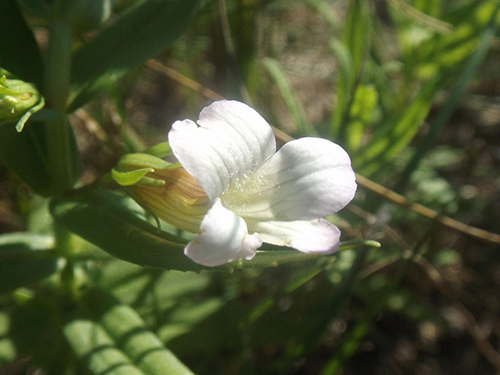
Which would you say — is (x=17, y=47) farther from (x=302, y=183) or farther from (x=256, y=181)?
(x=302, y=183)

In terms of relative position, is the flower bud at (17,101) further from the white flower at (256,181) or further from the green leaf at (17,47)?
the white flower at (256,181)

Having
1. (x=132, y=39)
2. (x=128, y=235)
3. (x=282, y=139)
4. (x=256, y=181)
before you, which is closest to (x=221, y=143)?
(x=256, y=181)

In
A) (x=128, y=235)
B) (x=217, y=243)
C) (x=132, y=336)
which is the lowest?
(x=132, y=336)

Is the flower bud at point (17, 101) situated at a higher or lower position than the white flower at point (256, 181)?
higher

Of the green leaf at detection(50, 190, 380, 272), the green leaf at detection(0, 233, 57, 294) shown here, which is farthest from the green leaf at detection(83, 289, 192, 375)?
the green leaf at detection(50, 190, 380, 272)

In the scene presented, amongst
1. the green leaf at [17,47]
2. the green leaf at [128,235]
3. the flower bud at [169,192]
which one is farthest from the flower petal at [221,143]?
the green leaf at [17,47]

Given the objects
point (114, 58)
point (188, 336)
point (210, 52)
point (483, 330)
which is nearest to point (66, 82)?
point (114, 58)

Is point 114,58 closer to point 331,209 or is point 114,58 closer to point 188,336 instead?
point 331,209
